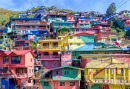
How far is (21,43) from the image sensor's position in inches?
A: 1997

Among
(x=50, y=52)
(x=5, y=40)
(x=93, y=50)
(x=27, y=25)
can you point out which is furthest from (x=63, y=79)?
(x=27, y=25)

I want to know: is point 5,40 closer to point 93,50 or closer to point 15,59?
point 15,59

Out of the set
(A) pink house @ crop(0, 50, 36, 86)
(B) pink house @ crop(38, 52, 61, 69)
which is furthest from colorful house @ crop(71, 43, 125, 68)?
(A) pink house @ crop(0, 50, 36, 86)

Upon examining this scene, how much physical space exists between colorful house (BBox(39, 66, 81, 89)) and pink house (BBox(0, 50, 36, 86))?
4799mm

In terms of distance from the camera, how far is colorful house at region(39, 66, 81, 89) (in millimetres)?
31375

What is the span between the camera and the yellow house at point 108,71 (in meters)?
29.2

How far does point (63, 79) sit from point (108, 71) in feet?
29.8

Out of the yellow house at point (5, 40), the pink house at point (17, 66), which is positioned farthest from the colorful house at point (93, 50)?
the yellow house at point (5, 40)

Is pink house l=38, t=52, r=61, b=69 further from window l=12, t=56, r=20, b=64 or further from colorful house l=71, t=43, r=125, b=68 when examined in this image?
window l=12, t=56, r=20, b=64

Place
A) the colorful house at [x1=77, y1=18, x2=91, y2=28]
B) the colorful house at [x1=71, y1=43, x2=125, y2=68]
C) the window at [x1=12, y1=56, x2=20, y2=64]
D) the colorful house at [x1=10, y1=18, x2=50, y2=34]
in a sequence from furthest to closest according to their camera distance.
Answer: the colorful house at [x1=77, y1=18, x2=91, y2=28]
the colorful house at [x1=10, y1=18, x2=50, y2=34]
the colorful house at [x1=71, y1=43, x2=125, y2=68]
the window at [x1=12, y1=56, x2=20, y2=64]

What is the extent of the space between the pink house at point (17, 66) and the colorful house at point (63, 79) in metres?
4.80

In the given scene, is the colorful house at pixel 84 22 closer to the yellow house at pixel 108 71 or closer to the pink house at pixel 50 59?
the pink house at pixel 50 59

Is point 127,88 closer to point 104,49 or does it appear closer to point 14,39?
point 104,49

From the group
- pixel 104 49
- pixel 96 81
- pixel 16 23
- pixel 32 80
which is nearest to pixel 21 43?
pixel 16 23
